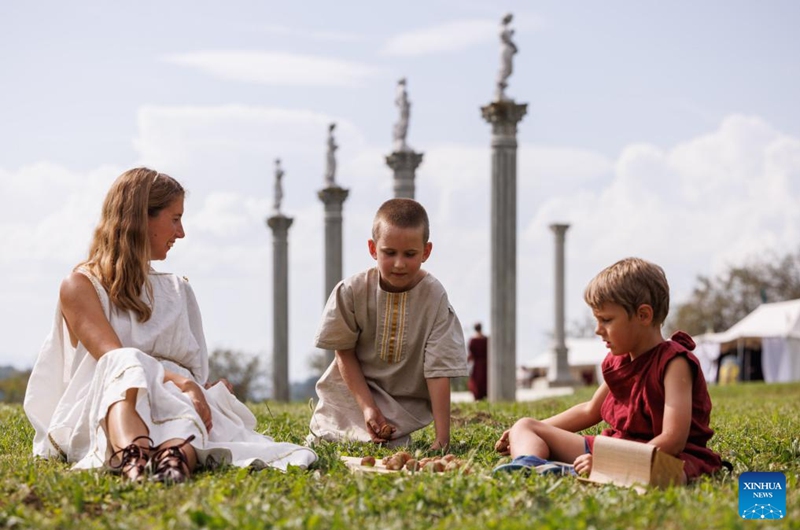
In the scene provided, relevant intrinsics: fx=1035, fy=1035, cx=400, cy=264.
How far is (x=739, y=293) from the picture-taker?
4803cm

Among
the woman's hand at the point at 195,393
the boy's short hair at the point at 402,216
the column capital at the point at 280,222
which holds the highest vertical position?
the column capital at the point at 280,222

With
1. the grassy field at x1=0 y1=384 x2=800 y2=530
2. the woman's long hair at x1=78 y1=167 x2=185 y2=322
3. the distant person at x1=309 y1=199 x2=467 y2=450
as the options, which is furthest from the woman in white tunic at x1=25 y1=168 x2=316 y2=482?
the distant person at x1=309 y1=199 x2=467 y2=450

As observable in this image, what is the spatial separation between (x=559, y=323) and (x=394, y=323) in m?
23.4

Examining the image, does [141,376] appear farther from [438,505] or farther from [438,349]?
[438,349]

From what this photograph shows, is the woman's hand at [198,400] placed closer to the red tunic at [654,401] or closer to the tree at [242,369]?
the red tunic at [654,401]

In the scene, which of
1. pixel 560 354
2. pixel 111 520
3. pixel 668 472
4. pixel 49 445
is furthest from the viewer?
pixel 560 354

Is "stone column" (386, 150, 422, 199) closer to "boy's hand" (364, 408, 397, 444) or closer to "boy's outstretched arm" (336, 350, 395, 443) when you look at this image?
"boy's outstretched arm" (336, 350, 395, 443)

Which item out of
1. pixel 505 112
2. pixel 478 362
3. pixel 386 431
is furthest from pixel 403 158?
pixel 386 431

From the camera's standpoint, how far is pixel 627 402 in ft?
14.5

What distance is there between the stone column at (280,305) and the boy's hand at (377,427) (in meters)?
23.0

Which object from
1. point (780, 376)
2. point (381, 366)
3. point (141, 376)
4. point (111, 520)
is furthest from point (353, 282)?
point (780, 376)

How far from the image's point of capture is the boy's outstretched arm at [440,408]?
5.32m

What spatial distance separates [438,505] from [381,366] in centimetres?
238

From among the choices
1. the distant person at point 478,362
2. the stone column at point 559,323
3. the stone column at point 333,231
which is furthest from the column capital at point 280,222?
the distant person at point 478,362
